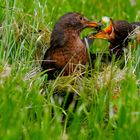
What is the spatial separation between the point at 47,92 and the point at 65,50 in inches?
14.8

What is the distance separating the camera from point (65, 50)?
556 centimetres

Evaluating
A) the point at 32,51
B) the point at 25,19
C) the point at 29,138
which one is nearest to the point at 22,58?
the point at 32,51

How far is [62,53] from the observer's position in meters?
5.55

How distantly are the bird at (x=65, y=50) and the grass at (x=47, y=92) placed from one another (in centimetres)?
10

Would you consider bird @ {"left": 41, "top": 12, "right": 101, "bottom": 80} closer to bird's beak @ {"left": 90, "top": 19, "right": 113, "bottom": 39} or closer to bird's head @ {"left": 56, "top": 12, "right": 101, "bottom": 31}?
bird's head @ {"left": 56, "top": 12, "right": 101, "bottom": 31}

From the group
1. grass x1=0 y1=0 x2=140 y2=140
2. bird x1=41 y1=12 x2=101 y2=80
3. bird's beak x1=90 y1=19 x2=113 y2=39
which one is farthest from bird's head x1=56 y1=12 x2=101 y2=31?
grass x1=0 y1=0 x2=140 y2=140

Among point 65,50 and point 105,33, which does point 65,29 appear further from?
point 105,33

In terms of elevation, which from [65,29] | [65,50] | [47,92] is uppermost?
[65,29]

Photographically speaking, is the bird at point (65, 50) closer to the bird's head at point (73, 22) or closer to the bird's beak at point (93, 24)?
the bird's head at point (73, 22)

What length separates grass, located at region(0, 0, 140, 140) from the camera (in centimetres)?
442

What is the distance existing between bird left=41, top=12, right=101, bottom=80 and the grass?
0.10 metres

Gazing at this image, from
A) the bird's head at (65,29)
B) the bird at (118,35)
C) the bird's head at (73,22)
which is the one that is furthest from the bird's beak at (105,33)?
the bird's head at (65,29)

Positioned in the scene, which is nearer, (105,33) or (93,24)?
(93,24)

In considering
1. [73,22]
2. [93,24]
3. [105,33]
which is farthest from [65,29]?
[105,33]
